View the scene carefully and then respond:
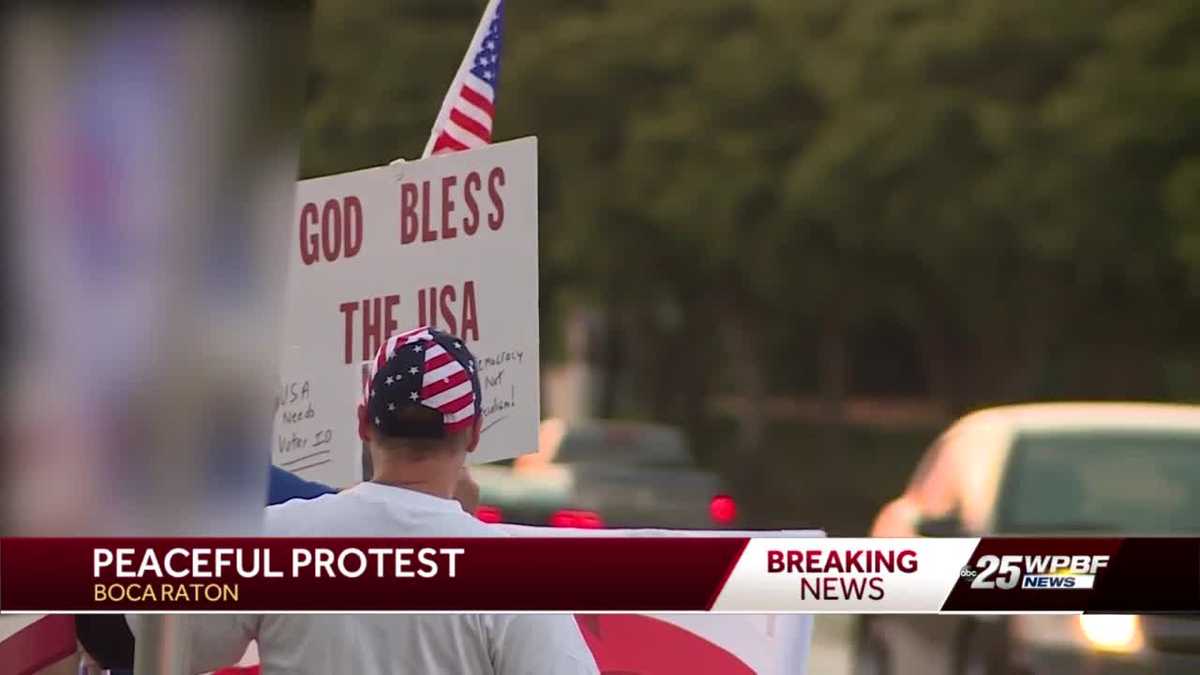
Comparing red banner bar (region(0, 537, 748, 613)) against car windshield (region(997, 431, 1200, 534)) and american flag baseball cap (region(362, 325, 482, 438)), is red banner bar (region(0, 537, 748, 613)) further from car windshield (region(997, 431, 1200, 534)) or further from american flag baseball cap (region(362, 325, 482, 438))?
car windshield (region(997, 431, 1200, 534))

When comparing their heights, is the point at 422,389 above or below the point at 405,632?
above

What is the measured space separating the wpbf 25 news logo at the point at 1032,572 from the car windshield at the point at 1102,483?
4061mm

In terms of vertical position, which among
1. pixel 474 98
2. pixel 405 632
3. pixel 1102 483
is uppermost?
pixel 474 98

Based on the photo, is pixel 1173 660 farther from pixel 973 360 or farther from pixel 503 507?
pixel 973 360

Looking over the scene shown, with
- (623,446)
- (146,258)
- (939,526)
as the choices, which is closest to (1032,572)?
(146,258)

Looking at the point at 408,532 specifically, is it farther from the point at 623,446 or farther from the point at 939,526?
the point at 623,446

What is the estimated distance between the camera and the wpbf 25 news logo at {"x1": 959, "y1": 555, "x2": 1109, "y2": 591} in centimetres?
341

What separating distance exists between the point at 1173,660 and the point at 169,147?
372 cm

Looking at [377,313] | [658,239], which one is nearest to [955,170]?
[658,239]

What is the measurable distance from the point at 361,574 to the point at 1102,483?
4.84 meters

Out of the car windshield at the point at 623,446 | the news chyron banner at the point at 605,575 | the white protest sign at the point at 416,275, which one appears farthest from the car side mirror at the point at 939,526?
the car windshield at the point at 623,446

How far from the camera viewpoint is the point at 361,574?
3.33 meters

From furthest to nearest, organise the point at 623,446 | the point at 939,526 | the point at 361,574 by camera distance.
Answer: the point at 623,446 → the point at 939,526 → the point at 361,574

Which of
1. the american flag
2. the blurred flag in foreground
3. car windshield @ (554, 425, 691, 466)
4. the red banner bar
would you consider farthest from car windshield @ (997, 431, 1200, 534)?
car windshield @ (554, 425, 691, 466)
